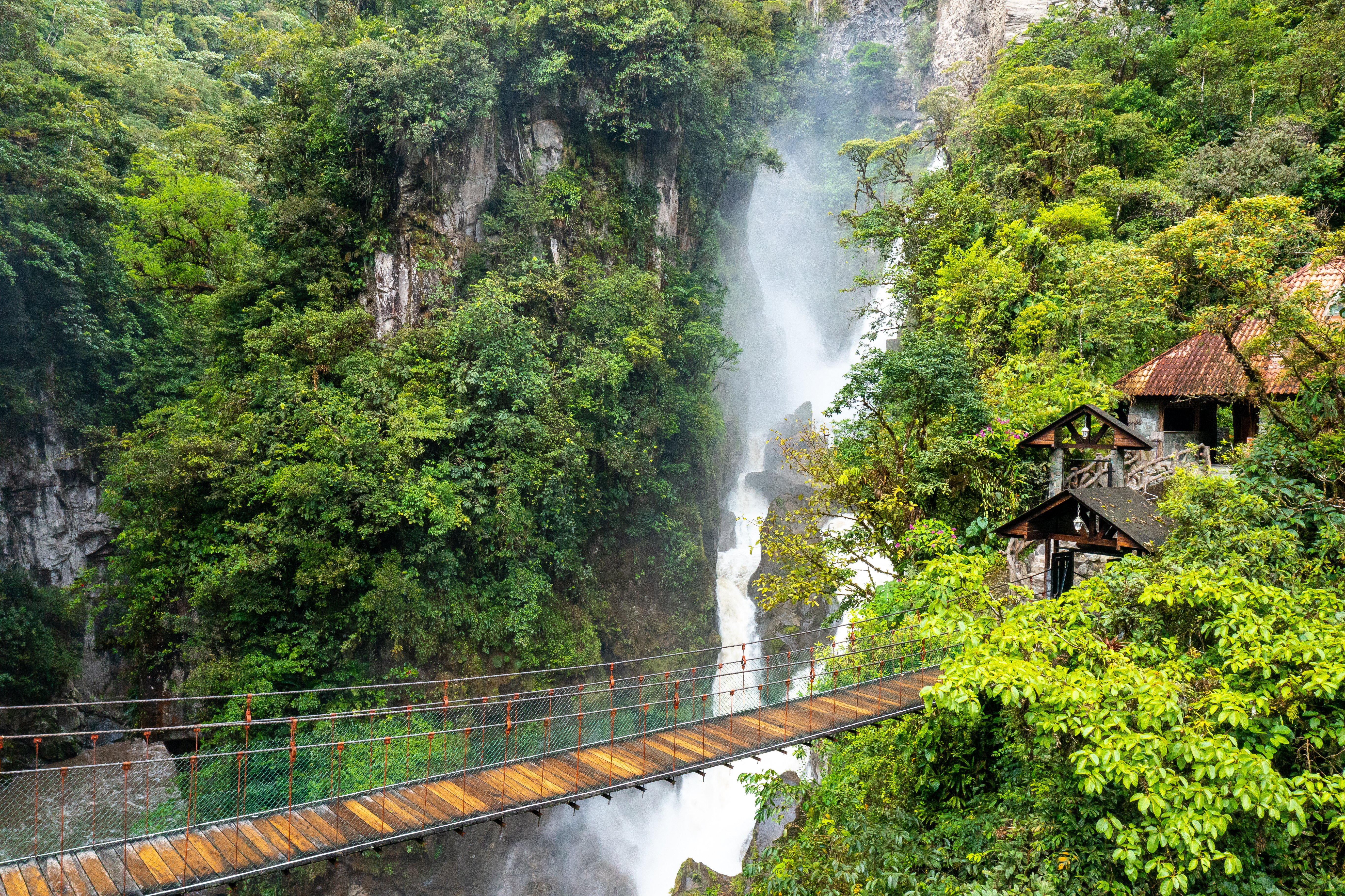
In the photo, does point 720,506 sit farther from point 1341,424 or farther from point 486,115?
point 1341,424

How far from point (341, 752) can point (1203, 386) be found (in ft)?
37.5

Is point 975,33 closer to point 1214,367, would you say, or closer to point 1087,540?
point 1214,367

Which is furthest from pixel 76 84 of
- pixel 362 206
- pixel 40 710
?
pixel 40 710

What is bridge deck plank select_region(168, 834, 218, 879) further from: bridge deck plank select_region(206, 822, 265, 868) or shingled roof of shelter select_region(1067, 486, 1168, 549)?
shingled roof of shelter select_region(1067, 486, 1168, 549)

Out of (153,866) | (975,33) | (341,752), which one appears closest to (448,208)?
(341,752)

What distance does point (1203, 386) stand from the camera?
30.4 ft

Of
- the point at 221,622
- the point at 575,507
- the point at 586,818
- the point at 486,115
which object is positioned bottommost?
the point at 586,818

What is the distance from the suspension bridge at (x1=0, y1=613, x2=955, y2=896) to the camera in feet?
18.5

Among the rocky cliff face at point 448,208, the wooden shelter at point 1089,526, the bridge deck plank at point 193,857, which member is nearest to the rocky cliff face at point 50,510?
the rocky cliff face at point 448,208

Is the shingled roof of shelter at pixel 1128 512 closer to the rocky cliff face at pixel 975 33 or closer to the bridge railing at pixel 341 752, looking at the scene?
the bridge railing at pixel 341 752

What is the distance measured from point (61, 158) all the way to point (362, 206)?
208 inches

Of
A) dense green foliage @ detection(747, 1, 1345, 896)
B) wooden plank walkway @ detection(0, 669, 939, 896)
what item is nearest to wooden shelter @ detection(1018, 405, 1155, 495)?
dense green foliage @ detection(747, 1, 1345, 896)

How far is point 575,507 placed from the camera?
562 inches

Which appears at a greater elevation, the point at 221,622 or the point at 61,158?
the point at 61,158
